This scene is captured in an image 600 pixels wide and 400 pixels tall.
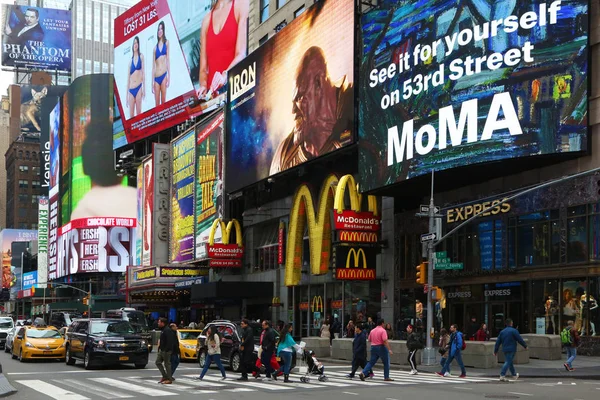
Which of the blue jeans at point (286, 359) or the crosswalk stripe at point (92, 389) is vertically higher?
the blue jeans at point (286, 359)

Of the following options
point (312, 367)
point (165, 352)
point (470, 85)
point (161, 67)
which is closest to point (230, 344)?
point (312, 367)

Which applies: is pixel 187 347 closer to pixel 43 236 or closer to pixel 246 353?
pixel 246 353

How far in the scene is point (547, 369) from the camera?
29.3m

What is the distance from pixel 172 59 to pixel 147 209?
16.7 meters

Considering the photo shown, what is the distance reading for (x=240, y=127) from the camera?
201 ft

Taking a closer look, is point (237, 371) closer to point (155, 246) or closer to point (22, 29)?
point (155, 246)

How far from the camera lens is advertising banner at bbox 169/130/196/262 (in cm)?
7344

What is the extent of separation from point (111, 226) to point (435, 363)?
294 feet

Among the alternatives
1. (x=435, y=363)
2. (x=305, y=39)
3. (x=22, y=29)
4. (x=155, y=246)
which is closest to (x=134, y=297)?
(x=155, y=246)

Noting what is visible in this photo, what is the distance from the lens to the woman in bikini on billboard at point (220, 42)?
73250 mm

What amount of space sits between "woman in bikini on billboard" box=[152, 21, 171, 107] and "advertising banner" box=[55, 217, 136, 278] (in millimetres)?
27323

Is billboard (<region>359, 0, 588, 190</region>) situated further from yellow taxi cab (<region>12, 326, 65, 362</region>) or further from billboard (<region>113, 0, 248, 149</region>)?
billboard (<region>113, 0, 248, 149</region>)

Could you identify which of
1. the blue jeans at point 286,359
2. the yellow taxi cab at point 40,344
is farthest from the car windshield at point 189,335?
the blue jeans at point 286,359

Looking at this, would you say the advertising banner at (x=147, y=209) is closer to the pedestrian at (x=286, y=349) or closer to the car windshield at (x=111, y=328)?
the car windshield at (x=111, y=328)
